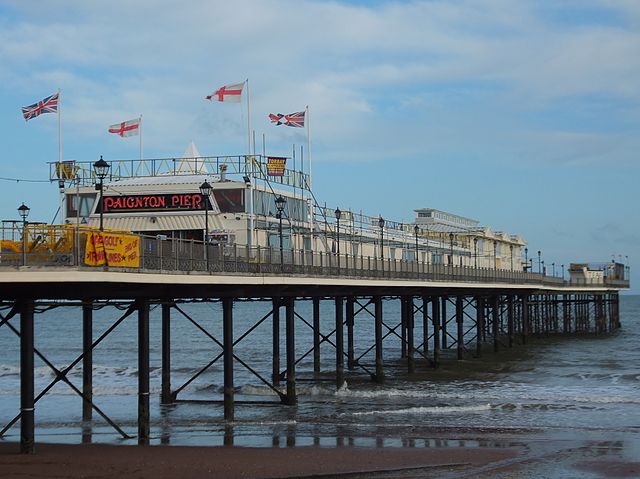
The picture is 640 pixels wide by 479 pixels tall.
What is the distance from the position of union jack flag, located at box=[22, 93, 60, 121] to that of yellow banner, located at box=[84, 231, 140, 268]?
14.8 meters

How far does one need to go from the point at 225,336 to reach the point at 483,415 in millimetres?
9479

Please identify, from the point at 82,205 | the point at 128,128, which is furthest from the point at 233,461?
the point at 128,128

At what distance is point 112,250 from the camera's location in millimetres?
21969

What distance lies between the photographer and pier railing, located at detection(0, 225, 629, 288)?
20.7m

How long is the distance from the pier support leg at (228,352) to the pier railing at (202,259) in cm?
145

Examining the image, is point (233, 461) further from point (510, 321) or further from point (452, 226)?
point (452, 226)

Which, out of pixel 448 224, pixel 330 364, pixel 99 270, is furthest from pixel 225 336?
pixel 448 224

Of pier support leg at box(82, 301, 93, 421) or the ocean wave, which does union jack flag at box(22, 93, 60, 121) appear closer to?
pier support leg at box(82, 301, 93, 421)

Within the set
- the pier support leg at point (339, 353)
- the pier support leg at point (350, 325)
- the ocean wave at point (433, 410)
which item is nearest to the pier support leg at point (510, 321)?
the pier support leg at point (350, 325)

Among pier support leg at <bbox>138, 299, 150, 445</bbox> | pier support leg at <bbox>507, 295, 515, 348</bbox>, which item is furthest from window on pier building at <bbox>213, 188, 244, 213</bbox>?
pier support leg at <bbox>507, 295, 515, 348</bbox>

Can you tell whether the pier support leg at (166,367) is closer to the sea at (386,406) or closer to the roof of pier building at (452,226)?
the sea at (386,406)

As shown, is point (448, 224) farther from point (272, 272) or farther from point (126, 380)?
point (272, 272)

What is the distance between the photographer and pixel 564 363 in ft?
186

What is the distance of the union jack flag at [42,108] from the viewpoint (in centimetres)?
3631
